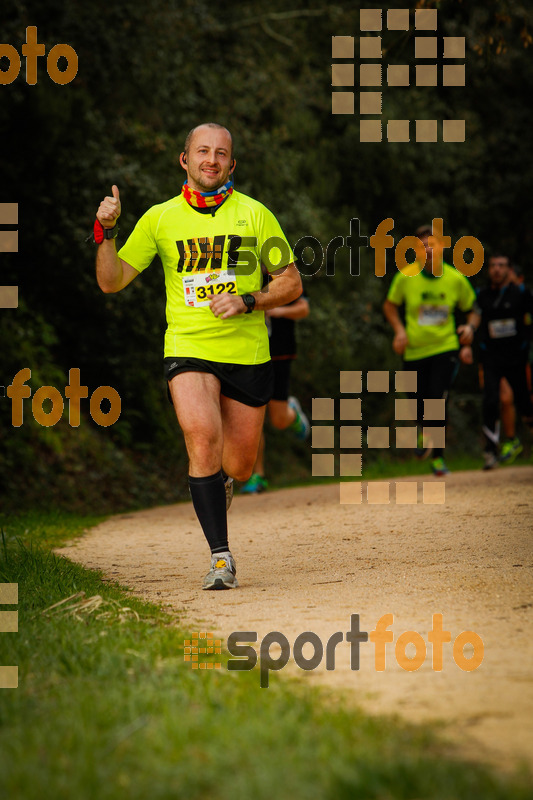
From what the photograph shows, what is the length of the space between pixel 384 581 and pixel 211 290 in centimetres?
179

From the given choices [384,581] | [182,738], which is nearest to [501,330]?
[384,581]

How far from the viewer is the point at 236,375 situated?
587 centimetres

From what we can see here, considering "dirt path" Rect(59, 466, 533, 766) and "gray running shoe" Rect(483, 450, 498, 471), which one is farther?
"gray running shoe" Rect(483, 450, 498, 471)

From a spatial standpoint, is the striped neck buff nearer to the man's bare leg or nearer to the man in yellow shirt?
the man in yellow shirt

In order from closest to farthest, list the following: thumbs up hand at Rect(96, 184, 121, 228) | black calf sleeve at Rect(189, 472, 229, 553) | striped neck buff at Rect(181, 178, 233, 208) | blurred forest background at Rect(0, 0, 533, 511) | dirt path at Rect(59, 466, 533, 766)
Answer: dirt path at Rect(59, 466, 533, 766), thumbs up hand at Rect(96, 184, 121, 228), black calf sleeve at Rect(189, 472, 229, 553), striped neck buff at Rect(181, 178, 233, 208), blurred forest background at Rect(0, 0, 533, 511)

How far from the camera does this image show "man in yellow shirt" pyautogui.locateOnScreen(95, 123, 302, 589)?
5.68 m

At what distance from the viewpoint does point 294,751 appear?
2.68m

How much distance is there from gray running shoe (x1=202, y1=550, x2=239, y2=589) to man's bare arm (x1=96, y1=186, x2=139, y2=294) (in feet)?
5.09

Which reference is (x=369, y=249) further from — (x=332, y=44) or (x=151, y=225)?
(x=151, y=225)

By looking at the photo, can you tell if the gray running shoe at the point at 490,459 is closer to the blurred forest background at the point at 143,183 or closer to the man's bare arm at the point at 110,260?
the blurred forest background at the point at 143,183

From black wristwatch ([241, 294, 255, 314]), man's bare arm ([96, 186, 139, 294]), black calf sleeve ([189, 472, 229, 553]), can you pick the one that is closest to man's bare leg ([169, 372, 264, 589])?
black calf sleeve ([189, 472, 229, 553])

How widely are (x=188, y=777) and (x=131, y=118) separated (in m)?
15.1

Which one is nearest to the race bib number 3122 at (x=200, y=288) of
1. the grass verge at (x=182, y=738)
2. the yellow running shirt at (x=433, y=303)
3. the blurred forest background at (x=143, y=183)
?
the grass verge at (x=182, y=738)

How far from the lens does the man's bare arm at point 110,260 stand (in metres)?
5.59
